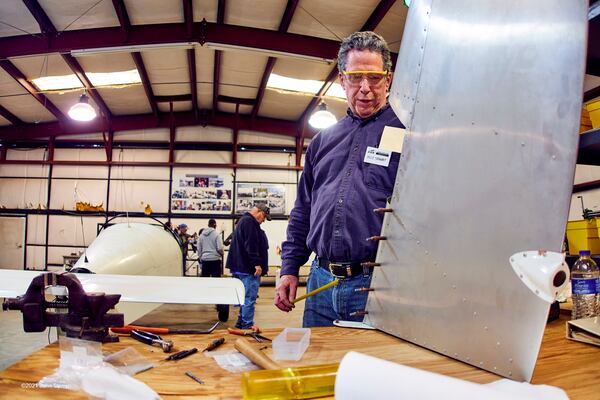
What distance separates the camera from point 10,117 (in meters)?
9.99

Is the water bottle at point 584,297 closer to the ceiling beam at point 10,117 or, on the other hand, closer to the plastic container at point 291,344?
the plastic container at point 291,344

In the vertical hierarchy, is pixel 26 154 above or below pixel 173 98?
below

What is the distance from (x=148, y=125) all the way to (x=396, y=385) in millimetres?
11464

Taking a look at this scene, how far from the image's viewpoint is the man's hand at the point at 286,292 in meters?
1.53

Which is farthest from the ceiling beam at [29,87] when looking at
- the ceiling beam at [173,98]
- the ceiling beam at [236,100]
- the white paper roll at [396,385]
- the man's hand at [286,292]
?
the white paper roll at [396,385]

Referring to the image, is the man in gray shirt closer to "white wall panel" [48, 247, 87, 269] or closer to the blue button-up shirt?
the blue button-up shirt

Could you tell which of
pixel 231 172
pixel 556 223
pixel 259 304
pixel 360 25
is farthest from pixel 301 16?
pixel 556 223

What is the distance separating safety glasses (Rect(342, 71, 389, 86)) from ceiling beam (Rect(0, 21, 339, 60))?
17.9 feet

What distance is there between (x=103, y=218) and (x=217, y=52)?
5905mm

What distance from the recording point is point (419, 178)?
0.98 meters

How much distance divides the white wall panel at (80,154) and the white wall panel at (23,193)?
0.82 meters

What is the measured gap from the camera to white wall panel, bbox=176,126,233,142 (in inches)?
444

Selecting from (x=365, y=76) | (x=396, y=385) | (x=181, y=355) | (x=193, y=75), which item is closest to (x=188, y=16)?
(x=193, y=75)

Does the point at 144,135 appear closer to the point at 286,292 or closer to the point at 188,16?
the point at 188,16
